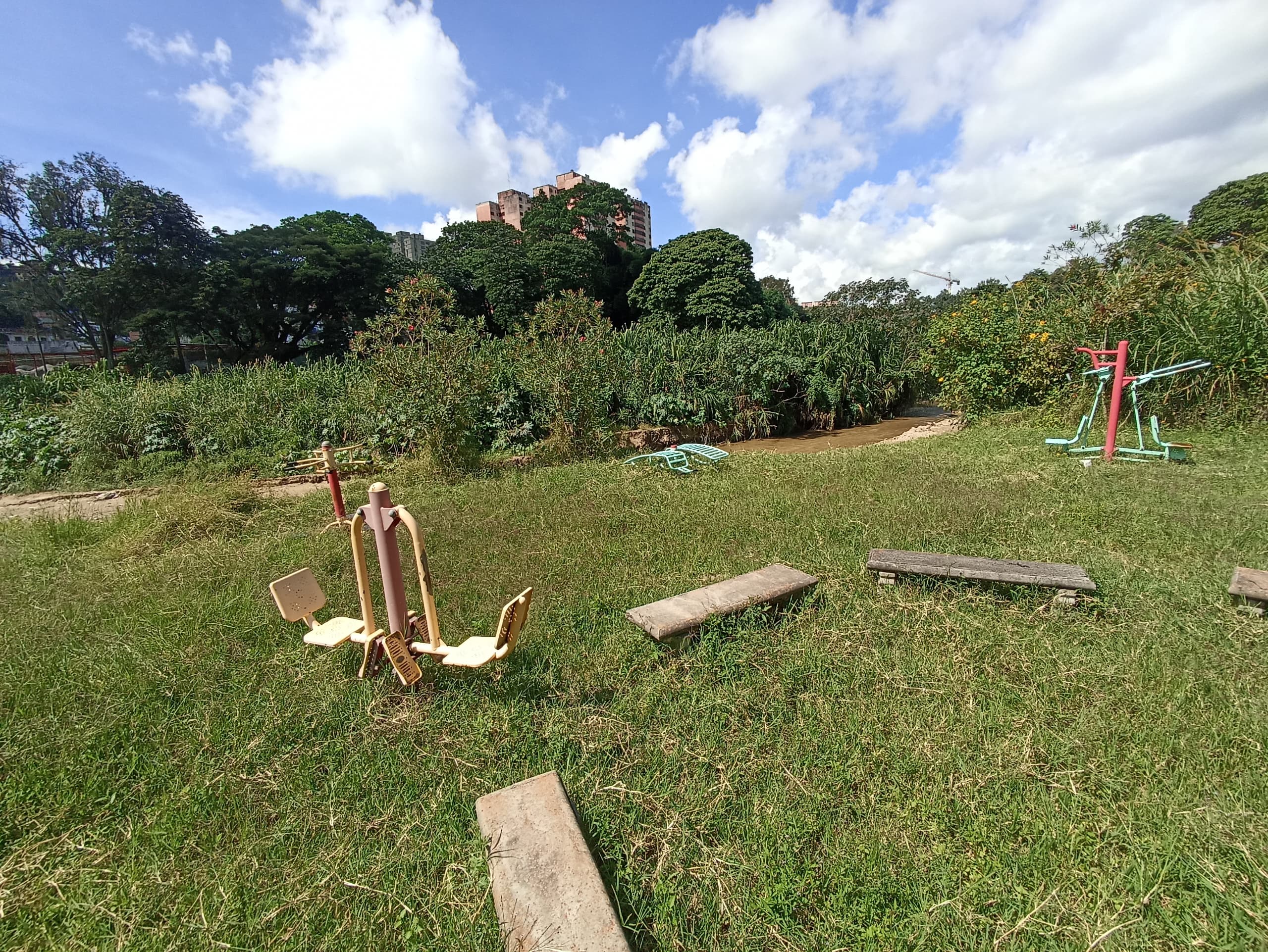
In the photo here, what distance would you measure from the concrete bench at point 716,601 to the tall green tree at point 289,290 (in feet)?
75.7

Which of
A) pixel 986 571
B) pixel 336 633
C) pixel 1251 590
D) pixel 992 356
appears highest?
pixel 992 356

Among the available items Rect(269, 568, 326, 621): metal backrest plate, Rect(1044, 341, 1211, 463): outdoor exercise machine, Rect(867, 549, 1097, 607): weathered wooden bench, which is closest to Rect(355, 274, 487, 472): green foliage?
Rect(269, 568, 326, 621): metal backrest plate

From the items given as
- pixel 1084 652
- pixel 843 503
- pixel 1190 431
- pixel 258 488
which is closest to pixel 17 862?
pixel 1084 652

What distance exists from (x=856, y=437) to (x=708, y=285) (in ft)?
55.5

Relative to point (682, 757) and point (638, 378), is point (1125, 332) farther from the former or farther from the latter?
point (682, 757)

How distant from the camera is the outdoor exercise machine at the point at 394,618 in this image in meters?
2.14

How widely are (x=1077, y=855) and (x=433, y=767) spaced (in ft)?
6.69

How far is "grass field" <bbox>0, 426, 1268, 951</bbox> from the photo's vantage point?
1.51 meters

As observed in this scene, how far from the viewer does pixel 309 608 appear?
2.58 m

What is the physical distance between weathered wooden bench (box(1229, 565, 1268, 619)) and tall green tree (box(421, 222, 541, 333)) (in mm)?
25572

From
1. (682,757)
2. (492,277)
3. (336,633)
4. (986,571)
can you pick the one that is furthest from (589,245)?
(682,757)

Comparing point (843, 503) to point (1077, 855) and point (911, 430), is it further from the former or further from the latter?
point (911, 430)

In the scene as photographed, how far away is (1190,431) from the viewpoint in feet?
23.5

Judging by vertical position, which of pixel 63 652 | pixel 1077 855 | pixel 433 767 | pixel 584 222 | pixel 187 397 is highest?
pixel 584 222
